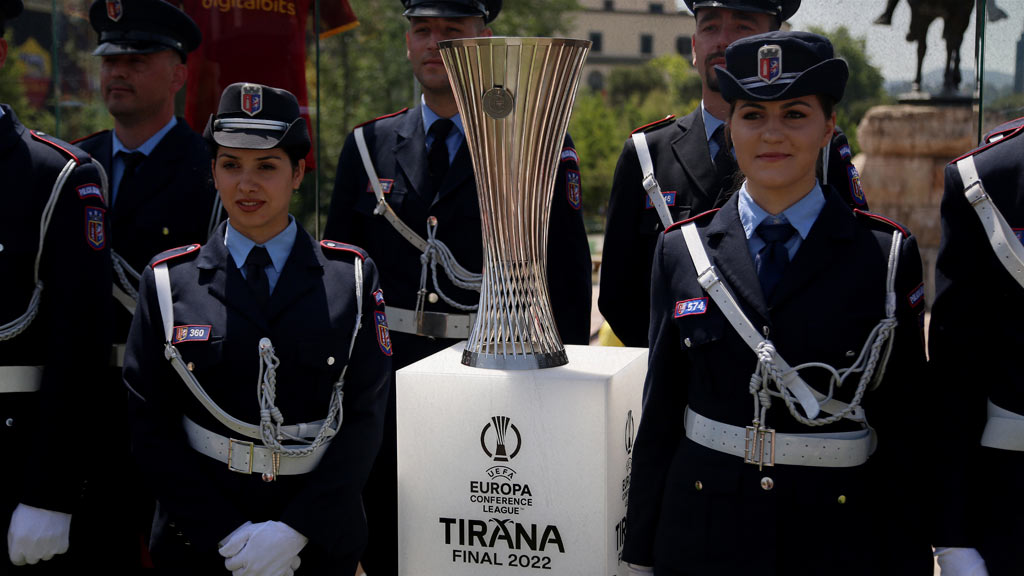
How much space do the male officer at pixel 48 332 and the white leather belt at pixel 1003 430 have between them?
234cm

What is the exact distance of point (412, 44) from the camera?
3.68 m

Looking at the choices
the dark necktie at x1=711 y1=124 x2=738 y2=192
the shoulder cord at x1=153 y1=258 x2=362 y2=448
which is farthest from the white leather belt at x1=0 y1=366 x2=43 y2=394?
the dark necktie at x1=711 y1=124 x2=738 y2=192

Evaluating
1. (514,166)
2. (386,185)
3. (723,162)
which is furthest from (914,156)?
(514,166)

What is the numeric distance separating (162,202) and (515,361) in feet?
5.08

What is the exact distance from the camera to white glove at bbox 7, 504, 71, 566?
→ 2969 mm

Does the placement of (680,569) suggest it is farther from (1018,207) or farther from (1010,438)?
(1018,207)

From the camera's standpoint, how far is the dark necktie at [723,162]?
3.36 metres

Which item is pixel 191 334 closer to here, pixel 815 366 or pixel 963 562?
pixel 815 366

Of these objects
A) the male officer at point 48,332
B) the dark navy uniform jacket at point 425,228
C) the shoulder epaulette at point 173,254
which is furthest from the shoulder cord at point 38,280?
the dark navy uniform jacket at point 425,228

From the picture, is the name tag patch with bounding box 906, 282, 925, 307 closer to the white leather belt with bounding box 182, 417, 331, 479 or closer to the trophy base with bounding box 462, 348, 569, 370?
the trophy base with bounding box 462, 348, 569, 370

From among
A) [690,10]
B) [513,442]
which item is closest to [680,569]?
[513,442]

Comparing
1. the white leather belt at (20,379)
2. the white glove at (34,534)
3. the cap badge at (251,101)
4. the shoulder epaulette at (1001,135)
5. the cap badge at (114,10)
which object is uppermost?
the cap badge at (114,10)

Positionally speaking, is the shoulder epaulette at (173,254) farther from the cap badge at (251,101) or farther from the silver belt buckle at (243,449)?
the silver belt buckle at (243,449)

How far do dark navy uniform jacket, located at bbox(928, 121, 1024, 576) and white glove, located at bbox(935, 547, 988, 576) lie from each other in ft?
0.06
